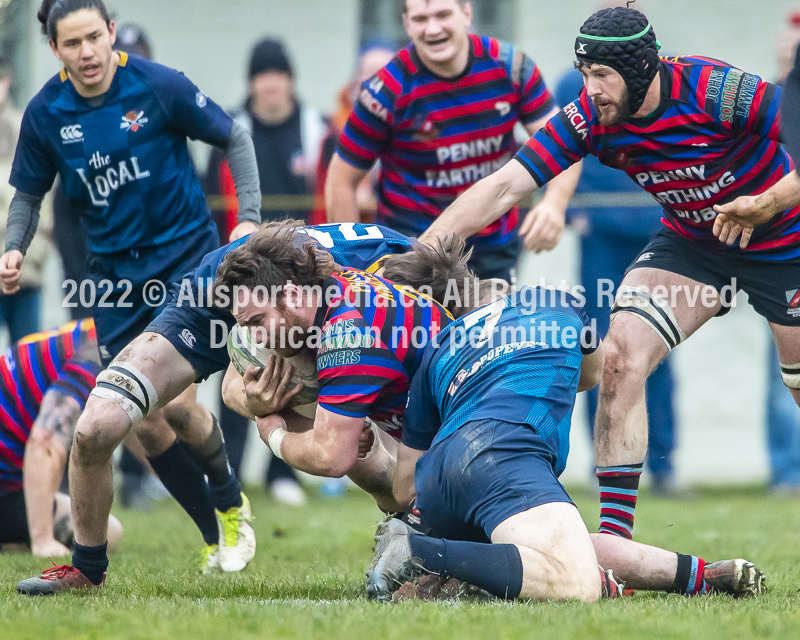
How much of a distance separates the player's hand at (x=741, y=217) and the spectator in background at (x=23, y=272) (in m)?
5.09

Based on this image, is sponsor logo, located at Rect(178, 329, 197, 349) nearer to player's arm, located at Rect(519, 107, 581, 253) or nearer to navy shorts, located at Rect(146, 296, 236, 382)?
navy shorts, located at Rect(146, 296, 236, 382)

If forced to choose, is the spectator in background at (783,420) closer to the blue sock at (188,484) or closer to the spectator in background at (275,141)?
the spectator in background at (275,141)

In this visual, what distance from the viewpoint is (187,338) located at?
4.38 m

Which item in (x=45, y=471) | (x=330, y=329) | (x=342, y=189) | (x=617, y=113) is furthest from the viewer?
(x=342, y=189)

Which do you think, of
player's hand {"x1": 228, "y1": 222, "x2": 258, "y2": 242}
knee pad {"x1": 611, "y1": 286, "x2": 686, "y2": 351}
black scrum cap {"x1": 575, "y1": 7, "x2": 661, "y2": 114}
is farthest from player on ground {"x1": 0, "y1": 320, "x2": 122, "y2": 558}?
black scrum cap {"x1": 575, "y1": 7, "x2": 661, "y2": 114}

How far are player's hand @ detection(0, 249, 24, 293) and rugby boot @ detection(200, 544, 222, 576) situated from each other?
1.51 meters

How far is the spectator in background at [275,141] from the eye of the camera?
28.6 ft

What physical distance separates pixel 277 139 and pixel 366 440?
202 inches

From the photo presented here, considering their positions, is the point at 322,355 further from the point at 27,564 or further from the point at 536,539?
the point at 27,564

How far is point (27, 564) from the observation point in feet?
16.3

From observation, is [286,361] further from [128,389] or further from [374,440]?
[128,389]

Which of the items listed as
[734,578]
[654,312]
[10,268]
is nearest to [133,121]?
[10,268]

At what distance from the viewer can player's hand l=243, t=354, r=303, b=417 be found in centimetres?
412

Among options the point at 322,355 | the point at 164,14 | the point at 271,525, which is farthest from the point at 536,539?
the point at 164,14
